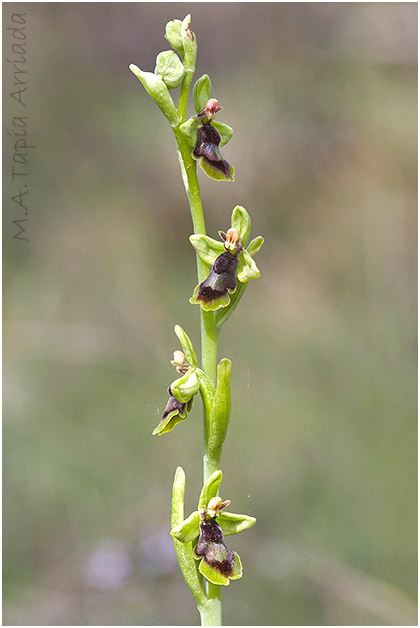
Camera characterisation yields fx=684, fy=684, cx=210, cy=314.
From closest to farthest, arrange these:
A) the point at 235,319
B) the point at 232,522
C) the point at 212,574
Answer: the point at 212,574 < the point at 232,522 < the point at 235,319

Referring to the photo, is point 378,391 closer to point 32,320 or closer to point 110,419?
point 110,419

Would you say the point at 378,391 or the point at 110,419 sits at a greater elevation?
the point at 378,391

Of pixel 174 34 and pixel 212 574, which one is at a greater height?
pixel 174 34

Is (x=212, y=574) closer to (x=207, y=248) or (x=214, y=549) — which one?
(x=214, y=549)

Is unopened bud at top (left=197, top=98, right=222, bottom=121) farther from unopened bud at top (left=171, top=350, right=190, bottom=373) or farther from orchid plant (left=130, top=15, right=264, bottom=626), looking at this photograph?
unopened bud at top (left=171, top=350, right=190, bottom=373)

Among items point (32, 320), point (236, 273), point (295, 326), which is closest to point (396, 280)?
point (295, 326)

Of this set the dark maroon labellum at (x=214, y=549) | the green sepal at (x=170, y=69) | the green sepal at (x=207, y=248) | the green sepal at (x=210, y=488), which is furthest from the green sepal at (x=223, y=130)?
the dark maroon labellum at (x=214, y=549)

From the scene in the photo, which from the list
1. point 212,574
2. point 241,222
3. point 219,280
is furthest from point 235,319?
point 212,574
